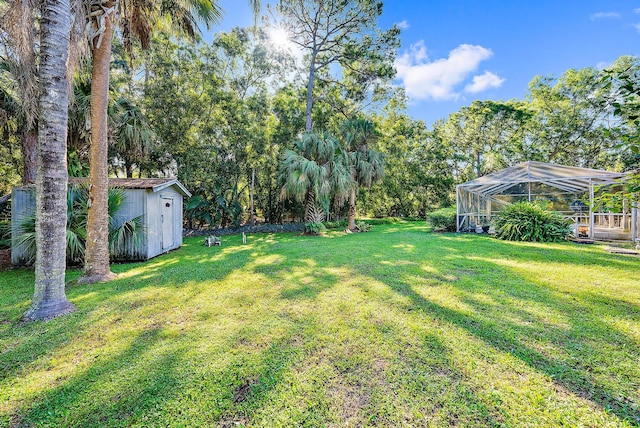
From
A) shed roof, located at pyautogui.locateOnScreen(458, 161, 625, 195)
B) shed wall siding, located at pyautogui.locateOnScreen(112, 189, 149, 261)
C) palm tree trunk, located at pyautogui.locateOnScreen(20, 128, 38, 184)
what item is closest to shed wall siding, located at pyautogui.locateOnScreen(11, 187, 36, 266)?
palm tree trunk, located at pyautogui.locateOnScreen(20, 128, 38, 184)

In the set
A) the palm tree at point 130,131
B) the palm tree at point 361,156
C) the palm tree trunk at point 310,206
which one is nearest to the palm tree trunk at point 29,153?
the palm tree at point 130,131

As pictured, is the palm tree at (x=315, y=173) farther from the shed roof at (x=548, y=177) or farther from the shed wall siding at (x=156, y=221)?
the shed roof at (x=548, y=177)

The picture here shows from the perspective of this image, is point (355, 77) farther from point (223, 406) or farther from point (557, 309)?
point (223, 406)

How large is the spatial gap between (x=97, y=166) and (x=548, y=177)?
14124 millimetres

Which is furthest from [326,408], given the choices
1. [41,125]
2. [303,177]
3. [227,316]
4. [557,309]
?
[303,177]

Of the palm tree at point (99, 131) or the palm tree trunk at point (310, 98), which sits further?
the palm tree trunk at point (310, 98)

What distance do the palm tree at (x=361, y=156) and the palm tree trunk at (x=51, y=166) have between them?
9.99 metres

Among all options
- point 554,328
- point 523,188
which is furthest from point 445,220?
point 554,328

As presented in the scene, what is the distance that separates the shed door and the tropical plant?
109 centimetres

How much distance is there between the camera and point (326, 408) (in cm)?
183

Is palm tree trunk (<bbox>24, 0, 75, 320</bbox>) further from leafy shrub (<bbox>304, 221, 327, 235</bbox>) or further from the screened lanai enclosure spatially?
the screened lanai enclosure

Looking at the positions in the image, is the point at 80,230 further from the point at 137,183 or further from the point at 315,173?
the point at 315,173

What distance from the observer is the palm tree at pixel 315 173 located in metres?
11.0

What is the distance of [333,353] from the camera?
247cm
